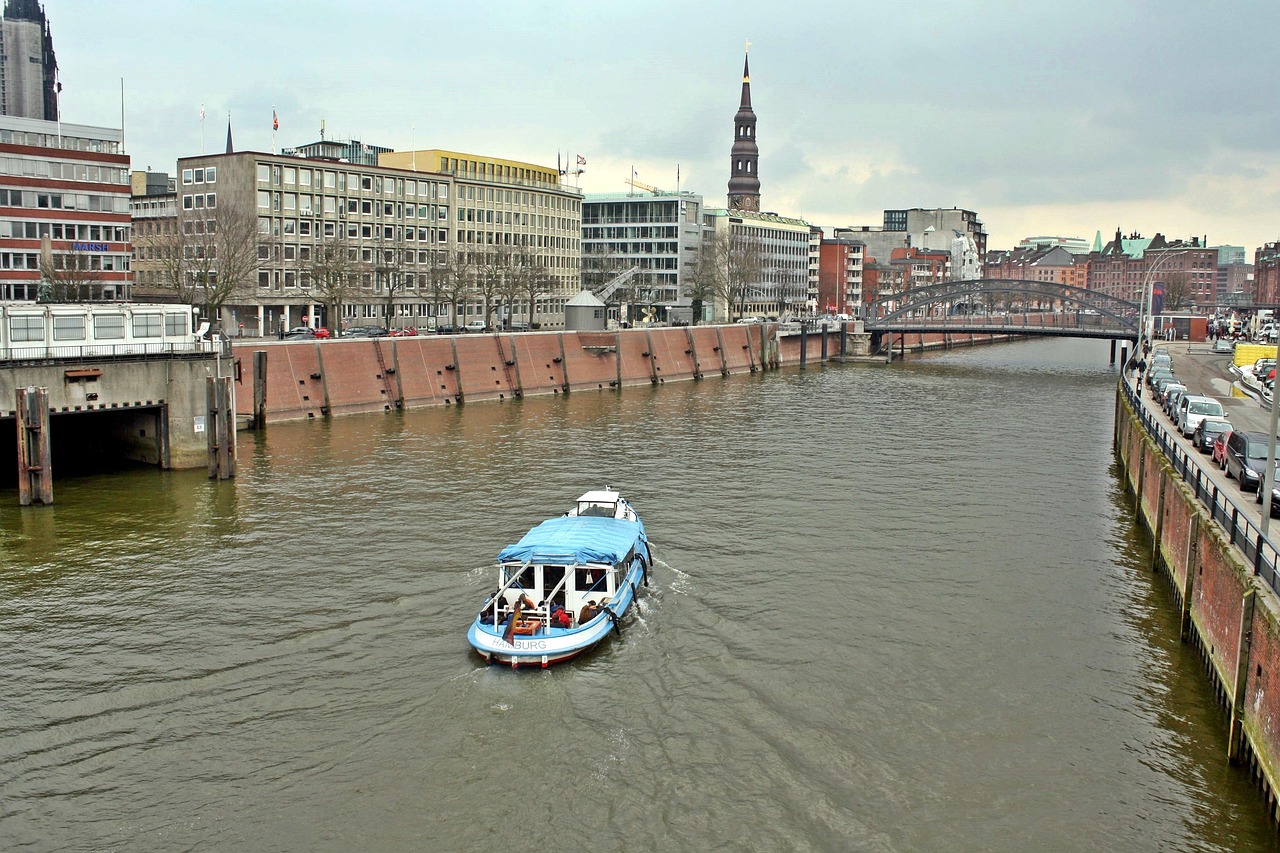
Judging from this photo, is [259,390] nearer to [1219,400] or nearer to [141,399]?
[141,399]

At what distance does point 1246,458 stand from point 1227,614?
1194 cm

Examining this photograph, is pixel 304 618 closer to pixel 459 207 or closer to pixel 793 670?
pixel 793 670

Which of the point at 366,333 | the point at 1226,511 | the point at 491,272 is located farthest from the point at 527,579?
the point at 491,272

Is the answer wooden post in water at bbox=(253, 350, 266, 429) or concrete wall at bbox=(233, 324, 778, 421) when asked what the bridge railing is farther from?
wooden post in water at bbox=(253, 350, 266, 429)

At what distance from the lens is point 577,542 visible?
32031 mm

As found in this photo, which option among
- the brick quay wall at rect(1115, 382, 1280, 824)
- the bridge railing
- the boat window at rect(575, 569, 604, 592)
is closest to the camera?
the brick quay wall at rect(1115, 382, 1280, 824)

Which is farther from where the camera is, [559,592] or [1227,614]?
[559,592]

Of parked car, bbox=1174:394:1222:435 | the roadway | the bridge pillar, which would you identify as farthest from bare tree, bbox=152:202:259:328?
the roadway

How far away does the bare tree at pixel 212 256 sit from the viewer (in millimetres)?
84875

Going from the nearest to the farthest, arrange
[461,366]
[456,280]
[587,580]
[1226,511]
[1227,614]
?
[1227,614] → [1226,511] → [587,580] → [461,366] → [456,280]

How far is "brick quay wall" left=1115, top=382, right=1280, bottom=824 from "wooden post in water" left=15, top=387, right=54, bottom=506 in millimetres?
39226

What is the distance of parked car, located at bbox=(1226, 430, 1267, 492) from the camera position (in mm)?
34403

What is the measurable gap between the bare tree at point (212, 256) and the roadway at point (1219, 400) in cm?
6304

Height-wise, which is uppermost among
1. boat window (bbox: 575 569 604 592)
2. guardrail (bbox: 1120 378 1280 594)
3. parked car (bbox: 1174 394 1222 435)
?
parked car (bbox: 1174 394 1222 435)
